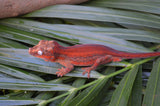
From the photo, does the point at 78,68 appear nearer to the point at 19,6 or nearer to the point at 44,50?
the point at 44,50

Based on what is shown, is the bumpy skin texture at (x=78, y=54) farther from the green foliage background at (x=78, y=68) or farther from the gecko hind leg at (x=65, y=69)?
the green foliage background at (x=78, y=68)

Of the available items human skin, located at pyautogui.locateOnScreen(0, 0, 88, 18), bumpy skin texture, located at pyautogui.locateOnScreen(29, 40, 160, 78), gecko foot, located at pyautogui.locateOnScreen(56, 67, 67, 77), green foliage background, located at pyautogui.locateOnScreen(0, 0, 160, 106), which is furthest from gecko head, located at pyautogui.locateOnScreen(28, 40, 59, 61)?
human skin, located at pyautogui.locateOnScreen(0, 0, 88, 18)

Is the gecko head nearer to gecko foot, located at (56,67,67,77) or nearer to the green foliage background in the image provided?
the green foliage background

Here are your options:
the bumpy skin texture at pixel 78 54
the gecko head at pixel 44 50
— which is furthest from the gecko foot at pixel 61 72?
the gecko head at pixel 44 50

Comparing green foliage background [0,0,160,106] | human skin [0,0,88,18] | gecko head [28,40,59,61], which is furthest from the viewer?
human skin [0,0,88,18]

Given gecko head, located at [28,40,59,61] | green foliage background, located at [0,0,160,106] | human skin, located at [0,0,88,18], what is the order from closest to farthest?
green foliage background, located at [0,0,160,106], gecko head, located at [28,40,59,61], human skin, located at [0,0,88,18]
